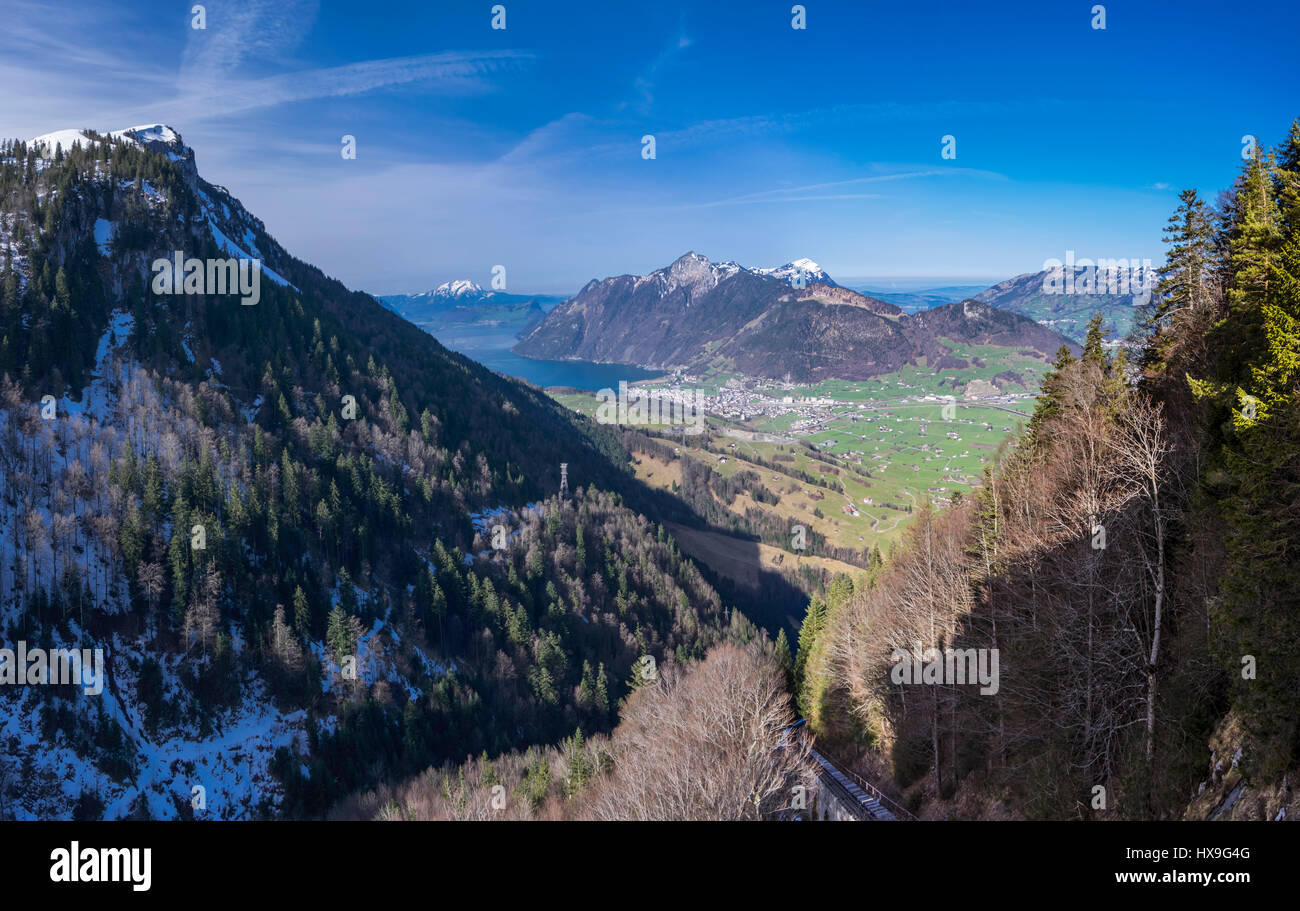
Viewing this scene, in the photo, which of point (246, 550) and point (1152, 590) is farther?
point (246, 550)

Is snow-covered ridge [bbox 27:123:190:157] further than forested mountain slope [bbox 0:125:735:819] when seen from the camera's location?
Yes

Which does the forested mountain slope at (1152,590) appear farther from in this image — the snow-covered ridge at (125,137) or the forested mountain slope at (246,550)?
the snow-covered ridge at (125,137)

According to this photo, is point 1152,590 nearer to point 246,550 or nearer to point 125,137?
point 246,550

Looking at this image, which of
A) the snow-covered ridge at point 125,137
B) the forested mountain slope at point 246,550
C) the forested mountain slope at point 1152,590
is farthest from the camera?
the snow-covered ridge at point 125,137

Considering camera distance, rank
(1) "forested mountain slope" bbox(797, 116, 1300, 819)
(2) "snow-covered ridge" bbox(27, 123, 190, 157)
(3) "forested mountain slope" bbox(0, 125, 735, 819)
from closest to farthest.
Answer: (1) "forested mountain slope" bbox(797, 116, 1300, 819)
(3) "forested mountain slope" bbox(0, 125, 735, 819)
(2) "snow-covered ridge" bbox(27, 123, 190, 157)

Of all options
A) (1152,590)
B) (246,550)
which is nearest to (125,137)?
(246,550)

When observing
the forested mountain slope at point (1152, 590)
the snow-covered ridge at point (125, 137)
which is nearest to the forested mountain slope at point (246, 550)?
the snow-covered ridge at point (125, 137)

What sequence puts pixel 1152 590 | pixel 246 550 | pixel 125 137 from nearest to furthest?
pixel 1152 590 < pixel 246 550 < pixel 125 137

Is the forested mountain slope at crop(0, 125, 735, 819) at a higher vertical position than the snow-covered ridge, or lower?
lower

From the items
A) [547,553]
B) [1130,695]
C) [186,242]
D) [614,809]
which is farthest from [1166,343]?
[186,242]

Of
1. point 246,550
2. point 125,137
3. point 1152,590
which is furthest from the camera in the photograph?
point 125,137

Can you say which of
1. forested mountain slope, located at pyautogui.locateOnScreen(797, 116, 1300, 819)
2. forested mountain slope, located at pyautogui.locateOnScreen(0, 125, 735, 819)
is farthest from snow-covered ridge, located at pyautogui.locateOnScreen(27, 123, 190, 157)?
forested mountain slope, located at pyautogui.locateOnScreen(797, 116, 1300, 819)

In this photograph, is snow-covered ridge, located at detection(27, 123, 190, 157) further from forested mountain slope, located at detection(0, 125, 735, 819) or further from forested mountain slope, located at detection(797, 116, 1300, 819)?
forested mountain slope, located at detection(797, 116, 1300, 819)
